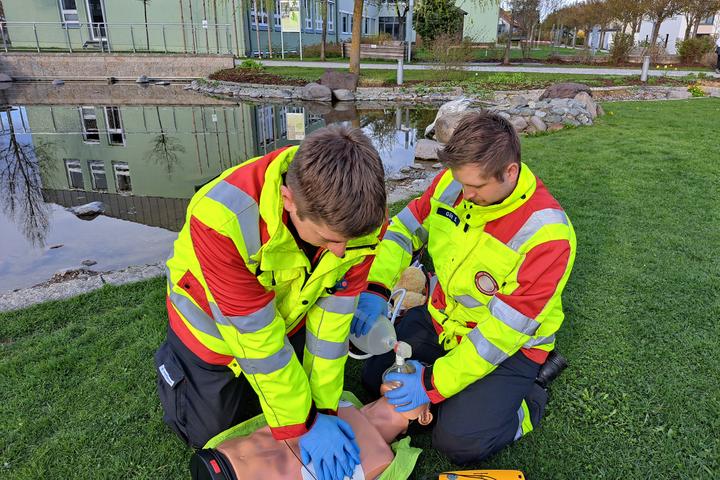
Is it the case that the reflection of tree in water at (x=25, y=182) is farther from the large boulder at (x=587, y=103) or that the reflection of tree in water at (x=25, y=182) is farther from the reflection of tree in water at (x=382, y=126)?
the large boulder at (x=587, y=103)

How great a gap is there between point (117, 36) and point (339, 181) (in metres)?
26.1

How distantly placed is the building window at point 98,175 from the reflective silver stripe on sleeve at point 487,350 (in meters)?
5.79

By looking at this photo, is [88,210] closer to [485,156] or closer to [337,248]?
[337,248]

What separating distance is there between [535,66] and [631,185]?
742 inches

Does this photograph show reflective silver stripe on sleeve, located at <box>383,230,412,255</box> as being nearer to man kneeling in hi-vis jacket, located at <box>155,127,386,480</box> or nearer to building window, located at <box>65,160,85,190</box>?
man kneeling in hi-vis jacket, located at <box>155,127,386,480</box>

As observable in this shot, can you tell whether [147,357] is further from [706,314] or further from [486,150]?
[706,314]

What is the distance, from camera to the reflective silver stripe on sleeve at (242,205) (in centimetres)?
165

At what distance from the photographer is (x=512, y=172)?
2.10 metres

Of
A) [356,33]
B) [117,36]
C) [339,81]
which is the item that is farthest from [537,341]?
[117,36]

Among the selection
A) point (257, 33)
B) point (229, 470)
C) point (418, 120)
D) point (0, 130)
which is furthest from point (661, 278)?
point (257, 33)

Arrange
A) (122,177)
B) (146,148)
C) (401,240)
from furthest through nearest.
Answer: (146,148)
(122,177)
(401,240)

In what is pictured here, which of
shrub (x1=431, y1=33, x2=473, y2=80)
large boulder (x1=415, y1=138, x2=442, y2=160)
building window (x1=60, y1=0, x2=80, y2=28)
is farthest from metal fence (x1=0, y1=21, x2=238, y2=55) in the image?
large boulder (x1=415, y1=138, x2=442, y2=160)

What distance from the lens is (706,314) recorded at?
3.26 metres

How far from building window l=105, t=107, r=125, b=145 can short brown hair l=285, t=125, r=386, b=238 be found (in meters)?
8.41
